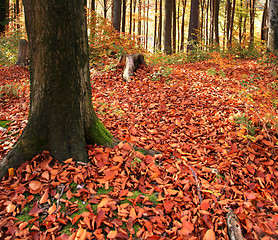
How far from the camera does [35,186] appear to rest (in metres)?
2.23

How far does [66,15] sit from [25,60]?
26.4 ft

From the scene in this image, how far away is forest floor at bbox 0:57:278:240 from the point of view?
1.95 m

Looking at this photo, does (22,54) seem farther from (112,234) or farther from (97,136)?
(112,234)

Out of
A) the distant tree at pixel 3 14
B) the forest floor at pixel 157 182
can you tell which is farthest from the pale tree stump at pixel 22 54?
the forest floor at pixel 157 182

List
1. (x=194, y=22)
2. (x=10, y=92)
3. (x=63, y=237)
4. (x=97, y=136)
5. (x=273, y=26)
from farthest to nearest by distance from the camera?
1. (x=194, y=22)
2. (x=273, y=26)
3. (x=10, y=92)
4. (x=97, y=136)
5. (x=63, y=237)

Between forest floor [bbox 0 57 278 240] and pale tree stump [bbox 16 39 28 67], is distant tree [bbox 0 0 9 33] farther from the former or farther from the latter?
forest floor [bbox 0 57 278 240]

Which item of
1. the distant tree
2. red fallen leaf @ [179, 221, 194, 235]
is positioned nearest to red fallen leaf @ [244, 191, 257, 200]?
red fallen leaf @ [179, 221, 194, 235]

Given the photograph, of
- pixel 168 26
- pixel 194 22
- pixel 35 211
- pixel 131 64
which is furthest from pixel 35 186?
pixel 168 26

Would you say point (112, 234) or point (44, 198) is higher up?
point (44, 198)

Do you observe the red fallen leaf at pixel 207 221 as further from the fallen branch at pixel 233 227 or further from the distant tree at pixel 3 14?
the distant tree at pixel 3 14

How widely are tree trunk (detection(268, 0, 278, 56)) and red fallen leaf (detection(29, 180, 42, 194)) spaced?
325 inches

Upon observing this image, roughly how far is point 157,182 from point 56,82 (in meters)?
1.73

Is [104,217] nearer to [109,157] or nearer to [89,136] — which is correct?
[109,157]

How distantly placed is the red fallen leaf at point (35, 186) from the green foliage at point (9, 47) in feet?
30.7
